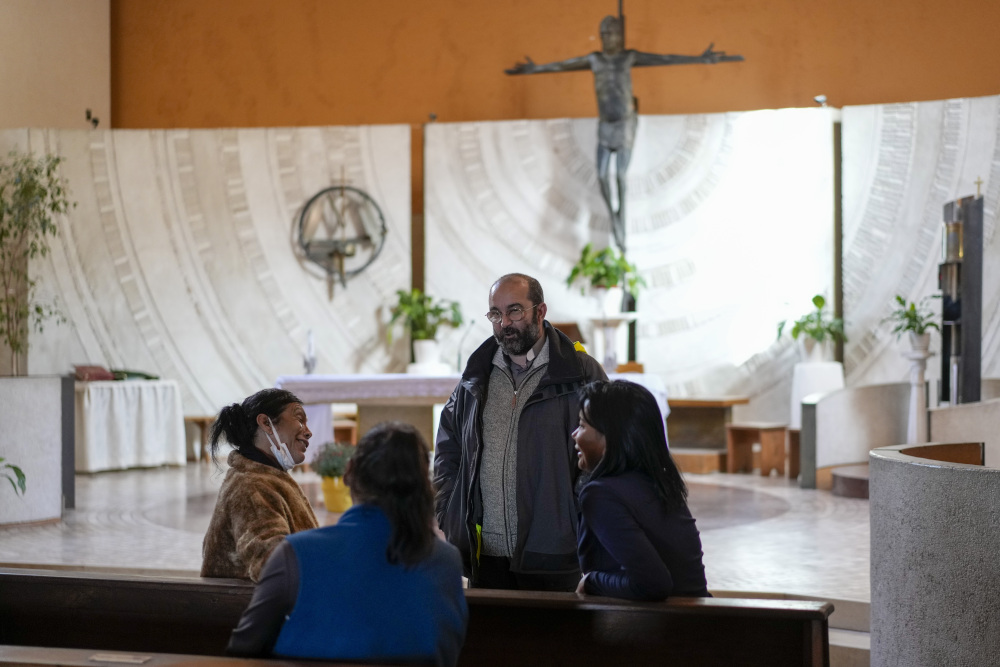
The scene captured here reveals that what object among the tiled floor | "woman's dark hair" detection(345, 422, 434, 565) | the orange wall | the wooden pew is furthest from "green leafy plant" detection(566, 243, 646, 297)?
"woman's dark hair" detection(345, 422, 434, 565)

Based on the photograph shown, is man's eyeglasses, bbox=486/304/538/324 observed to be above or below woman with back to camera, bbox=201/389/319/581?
above

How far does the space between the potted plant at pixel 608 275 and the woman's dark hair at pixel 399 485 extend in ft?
24.9

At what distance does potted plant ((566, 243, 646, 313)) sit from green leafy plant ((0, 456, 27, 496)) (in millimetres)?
4964

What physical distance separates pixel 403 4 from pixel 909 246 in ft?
17.8

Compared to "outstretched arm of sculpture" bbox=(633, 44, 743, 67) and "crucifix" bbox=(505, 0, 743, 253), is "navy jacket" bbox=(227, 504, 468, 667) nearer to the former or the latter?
"outstretched arm of sculpture" bbox=(633, 44, 743, 67)

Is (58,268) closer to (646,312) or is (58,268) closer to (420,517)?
(646,312)

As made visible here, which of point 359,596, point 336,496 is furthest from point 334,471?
point 359,596

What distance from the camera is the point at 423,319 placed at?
9891 mm

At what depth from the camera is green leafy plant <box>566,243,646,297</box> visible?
371 inches

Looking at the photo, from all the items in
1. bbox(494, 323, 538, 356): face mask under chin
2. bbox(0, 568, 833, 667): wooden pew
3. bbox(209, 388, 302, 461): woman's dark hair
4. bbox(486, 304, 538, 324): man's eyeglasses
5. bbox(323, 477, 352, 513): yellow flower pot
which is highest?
bbox(486, 304, 538, 324): man's eyeglasses

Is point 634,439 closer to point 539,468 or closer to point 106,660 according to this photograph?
point 539,468

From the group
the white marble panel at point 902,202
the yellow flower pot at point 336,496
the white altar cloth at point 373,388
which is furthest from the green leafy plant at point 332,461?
the white marble panel at point 902,202

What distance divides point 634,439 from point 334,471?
415 cm

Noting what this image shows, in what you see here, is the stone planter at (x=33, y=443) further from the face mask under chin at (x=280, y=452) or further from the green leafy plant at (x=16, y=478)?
the face mask under chin at (x=280, y=452)
